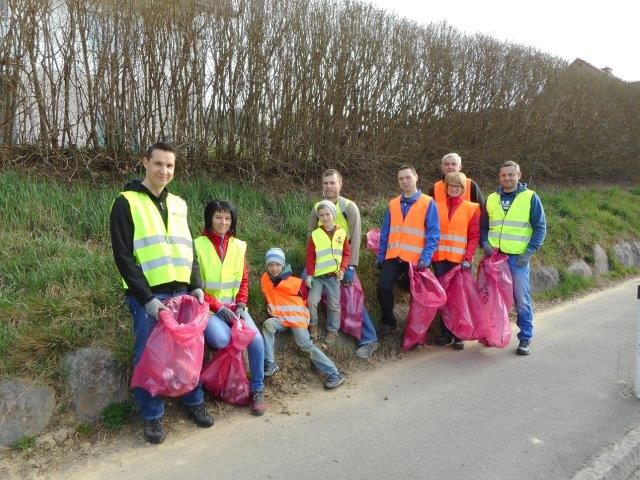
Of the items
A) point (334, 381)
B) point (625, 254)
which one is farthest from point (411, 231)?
point (625, 254)

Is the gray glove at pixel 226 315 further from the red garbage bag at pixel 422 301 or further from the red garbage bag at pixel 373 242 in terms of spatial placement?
the red garbage bag at pixel 373 242

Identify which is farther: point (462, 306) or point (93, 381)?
point (462, 306)

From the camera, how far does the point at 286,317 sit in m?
4.30

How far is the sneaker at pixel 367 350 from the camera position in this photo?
478 cm

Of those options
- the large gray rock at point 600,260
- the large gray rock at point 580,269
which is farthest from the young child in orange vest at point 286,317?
the large gray rock at point 600,260

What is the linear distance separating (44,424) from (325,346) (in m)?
2.44

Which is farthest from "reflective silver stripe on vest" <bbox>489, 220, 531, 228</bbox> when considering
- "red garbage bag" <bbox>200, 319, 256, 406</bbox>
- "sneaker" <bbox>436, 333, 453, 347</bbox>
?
"red garbage bag" <bbox>200, 319, 256, 406</bbox>

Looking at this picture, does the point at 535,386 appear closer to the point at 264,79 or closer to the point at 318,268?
the point at 318,268

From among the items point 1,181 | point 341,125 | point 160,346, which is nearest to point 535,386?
point 160,346

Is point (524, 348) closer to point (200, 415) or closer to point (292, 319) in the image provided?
point (292, 319)

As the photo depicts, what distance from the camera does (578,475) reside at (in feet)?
9.97

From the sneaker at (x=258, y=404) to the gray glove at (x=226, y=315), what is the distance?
64 cm

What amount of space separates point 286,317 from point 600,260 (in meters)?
7.33

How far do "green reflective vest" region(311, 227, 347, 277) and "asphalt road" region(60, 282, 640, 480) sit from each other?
3.54ft
